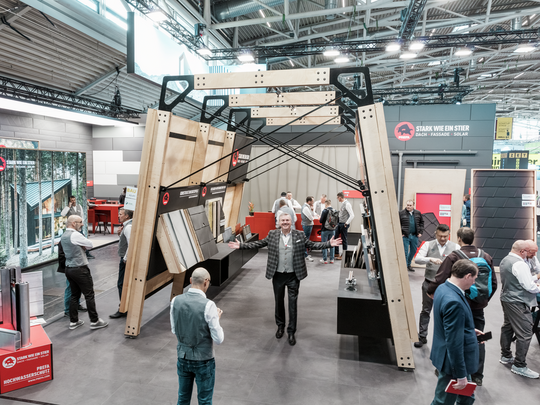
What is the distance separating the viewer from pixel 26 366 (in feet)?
10.6

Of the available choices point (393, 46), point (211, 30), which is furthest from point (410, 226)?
point (211, 30)

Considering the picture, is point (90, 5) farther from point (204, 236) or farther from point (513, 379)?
point (513, 379)

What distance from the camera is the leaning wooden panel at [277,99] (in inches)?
194

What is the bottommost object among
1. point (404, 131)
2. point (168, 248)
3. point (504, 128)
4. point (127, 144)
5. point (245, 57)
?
point (168, 248)

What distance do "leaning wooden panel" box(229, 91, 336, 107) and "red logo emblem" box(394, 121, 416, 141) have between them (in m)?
5.88

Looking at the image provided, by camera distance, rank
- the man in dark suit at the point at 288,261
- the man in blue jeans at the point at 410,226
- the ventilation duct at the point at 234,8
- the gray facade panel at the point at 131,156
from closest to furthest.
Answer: the man in dark suit at the point at 288,261 → the man in blue jeans at the point at 410,226 → the ventilation duct at the point at 234,8 → the gray facade panel at the point at 131,156

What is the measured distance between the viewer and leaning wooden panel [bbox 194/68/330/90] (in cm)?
358

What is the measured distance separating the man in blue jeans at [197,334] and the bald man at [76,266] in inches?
95.4

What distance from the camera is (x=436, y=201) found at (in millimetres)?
8148

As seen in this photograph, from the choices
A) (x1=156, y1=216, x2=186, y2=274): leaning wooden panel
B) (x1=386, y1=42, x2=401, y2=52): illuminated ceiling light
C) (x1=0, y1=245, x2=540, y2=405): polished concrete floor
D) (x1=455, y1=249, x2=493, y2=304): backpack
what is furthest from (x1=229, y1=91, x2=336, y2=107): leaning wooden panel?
(x1=386, y1=42, x2=401, y2=52): illuminated ceiling light

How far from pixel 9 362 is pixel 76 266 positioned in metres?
1.28

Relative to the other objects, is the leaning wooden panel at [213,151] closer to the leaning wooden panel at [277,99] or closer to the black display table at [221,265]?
the leaning wooden panel at [277,99]

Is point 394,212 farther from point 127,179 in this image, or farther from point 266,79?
point 127,179

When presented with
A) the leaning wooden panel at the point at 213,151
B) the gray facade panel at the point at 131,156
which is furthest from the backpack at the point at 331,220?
the gray facade panel at the point at 131,156
